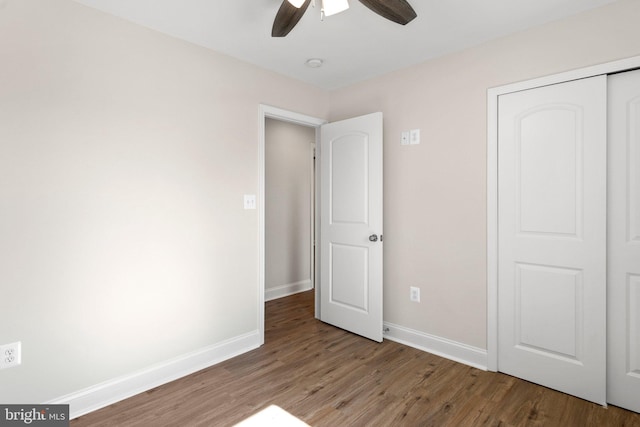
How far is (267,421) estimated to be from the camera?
1919 mm

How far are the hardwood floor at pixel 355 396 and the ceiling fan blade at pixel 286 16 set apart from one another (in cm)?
231

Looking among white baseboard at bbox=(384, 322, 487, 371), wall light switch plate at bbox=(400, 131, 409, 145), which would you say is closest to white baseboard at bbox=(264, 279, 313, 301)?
white baseboard at bbox=(384, 322, 487, 371)

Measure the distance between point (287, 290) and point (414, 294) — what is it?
2113 millimetres

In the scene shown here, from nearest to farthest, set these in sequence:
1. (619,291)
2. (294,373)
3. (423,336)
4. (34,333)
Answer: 1. (34,333)
2. (619,291)
3. (294,373)
4. (423,336)

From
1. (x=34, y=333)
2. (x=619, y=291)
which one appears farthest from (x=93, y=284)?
(x=619, y=291)

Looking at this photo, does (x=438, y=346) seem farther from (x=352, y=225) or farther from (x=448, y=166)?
(x=448, y=166)

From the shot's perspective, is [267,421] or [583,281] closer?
[267,421]

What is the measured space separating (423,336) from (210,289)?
1828mm

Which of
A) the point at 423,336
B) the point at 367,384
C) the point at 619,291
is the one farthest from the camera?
the point at 423,336

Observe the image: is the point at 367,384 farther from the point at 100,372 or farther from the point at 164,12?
the point at 164,12

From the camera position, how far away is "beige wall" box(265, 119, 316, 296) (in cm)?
436

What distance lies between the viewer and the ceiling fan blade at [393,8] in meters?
1.71

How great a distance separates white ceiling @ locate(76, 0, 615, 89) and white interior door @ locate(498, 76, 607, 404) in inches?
19.8

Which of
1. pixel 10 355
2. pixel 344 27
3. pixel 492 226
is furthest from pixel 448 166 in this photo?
pixel 10 355
